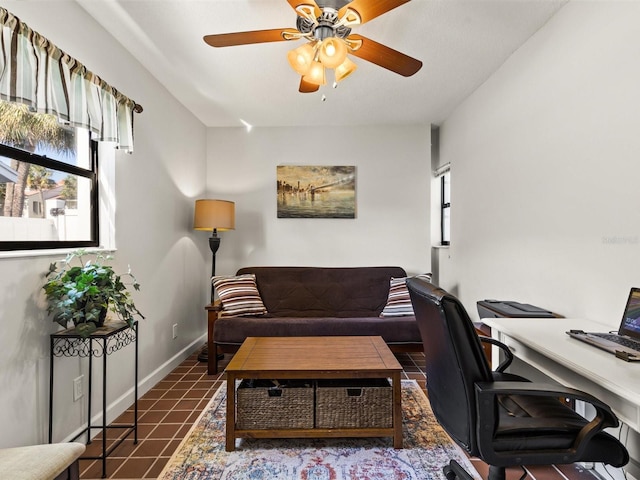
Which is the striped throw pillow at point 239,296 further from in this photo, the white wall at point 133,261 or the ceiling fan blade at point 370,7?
the ceiling fan blade at point 370,7

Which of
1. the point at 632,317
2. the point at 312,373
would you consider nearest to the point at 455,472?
the point at 312,373

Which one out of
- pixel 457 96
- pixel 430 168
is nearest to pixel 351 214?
pixel 430 168

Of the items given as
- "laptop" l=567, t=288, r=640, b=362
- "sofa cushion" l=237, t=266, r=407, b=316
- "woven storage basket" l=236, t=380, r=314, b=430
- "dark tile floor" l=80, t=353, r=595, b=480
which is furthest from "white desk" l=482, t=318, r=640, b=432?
"sofa cushion" l=237, t=266, r=407, b=316

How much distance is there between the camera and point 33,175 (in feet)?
6.14

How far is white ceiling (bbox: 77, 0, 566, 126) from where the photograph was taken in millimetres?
2088

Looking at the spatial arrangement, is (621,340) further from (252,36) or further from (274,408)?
(252,36)

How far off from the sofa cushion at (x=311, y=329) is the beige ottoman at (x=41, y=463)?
179 cm

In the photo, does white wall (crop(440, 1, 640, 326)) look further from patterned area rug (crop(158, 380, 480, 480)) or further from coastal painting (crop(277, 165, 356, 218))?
coastal painting (crop(277, 165, 356, 218))

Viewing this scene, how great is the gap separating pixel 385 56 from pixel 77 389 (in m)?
2.57

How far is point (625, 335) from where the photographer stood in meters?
1.53

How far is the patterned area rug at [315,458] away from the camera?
182cm

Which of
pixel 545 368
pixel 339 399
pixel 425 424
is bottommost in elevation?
pixel 425 424

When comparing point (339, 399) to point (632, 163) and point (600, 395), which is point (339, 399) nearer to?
point (600, 395)

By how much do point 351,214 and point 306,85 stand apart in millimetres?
2001
